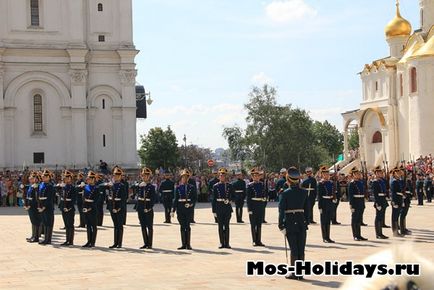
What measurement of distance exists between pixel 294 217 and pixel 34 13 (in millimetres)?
35987

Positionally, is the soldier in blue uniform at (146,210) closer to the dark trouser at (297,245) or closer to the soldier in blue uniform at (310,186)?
the soldier in blue uniform at (310,186)

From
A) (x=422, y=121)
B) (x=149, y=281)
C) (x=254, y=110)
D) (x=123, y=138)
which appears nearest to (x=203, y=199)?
(x=123, y=138)

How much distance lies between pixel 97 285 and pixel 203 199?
1099 inches

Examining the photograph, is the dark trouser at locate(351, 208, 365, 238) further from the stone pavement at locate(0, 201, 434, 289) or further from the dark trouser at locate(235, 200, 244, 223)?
the dark trouser at locate(235, 200, 244, 223)

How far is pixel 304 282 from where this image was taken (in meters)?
11.2

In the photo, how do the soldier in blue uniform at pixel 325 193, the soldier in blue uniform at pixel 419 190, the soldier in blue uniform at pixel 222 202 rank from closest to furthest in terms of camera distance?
the soldier in blue uniform at pixel 222 202 → the soldier in blue uniform at pixel 325 193 → the soldier in blue uniform at pixel 419 190

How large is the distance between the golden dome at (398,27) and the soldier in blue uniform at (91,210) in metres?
44.6

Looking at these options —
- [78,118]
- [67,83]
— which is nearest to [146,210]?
[78,118]

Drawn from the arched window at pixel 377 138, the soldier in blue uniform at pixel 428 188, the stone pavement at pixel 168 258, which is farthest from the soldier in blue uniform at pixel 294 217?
the arched window at pixel 377 138

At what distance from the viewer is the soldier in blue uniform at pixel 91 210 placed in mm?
17125

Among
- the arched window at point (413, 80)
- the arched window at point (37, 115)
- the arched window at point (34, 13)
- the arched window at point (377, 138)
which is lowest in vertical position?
the arched window at point (377, 138)

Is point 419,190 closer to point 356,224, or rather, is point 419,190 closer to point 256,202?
point 356,224

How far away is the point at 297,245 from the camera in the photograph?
38.8 feet

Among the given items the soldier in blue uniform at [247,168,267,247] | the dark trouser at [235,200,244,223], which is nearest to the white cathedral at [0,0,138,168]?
the dark trouser at [235,200,244,223]
